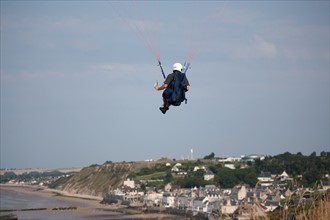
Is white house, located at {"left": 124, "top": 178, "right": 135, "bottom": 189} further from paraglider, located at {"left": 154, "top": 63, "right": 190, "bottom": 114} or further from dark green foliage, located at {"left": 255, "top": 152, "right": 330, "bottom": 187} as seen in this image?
paraglider, located at {"left": 154, "top": 63, "right": 190, "bottom": 114}

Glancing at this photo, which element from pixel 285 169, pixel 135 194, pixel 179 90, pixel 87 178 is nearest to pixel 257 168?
pixel 285 169

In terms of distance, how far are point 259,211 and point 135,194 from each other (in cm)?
10701

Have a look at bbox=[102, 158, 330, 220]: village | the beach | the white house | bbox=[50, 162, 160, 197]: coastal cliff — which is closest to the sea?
the beach

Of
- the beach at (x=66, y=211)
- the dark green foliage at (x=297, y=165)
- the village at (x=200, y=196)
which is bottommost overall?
the beach at (x=66, y=211)

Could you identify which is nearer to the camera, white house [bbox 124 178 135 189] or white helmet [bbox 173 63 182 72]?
white helmet [bbox 173 63 182 72]

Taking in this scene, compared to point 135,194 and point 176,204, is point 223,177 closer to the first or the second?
point 135,194

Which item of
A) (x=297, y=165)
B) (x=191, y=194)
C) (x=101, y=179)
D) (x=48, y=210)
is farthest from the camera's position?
(x=101, y=179)

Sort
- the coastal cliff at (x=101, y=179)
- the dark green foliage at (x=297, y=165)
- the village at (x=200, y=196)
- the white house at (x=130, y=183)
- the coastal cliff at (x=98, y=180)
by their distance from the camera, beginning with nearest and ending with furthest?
the village at (x=200, y=196) → the dark green foliage at (x=297, y=165) → the white house at (x=130, y=183) → the coastal cliff at (x=101, y=179) → the coastal cliff at (x=98, y=180)

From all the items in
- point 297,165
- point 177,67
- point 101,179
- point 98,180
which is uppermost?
point 177,67

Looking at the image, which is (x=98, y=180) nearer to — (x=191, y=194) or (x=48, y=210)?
(x=191, y=194)

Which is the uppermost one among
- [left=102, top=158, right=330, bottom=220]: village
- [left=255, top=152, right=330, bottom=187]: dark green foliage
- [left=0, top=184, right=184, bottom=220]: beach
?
[left=255, top=152, right=330, bottom=187]: dark green foliage

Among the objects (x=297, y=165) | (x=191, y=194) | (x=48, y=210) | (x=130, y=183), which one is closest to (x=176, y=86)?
(x=48, y=210)

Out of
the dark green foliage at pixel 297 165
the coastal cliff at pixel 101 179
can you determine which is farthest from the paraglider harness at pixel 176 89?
the coastal cliff at pixel 101 179

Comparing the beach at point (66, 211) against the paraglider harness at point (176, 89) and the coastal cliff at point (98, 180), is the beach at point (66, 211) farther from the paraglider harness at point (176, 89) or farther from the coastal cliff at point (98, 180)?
the coastal cliff at point (98, 180)
